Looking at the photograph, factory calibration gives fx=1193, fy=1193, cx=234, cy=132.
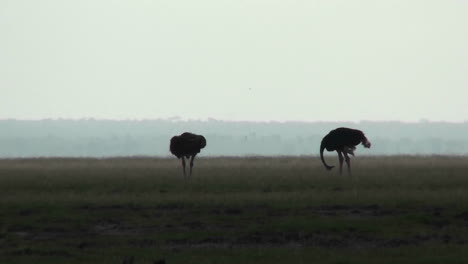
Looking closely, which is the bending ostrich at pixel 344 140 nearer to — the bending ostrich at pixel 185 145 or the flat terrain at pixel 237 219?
the flat terrain at pixel 237 219

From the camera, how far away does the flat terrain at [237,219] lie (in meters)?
20.1

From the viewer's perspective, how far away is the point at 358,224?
2288 cm

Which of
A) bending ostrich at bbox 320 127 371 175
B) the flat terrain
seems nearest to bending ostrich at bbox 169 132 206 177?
the flat terrain

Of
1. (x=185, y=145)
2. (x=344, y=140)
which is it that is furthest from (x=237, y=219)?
(x=344, y=140)

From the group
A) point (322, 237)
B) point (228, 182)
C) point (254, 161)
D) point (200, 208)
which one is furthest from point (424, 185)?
point (254, 161)

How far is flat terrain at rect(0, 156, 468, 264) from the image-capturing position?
2006 centimetres

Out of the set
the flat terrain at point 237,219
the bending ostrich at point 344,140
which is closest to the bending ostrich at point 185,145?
the flat terrain at point 237,219

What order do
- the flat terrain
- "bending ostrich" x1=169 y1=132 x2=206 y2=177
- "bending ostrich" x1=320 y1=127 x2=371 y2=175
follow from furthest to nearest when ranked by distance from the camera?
"bending ostrich" x1=169 y1=132 x2=206 y2=177 → "bending ostrich" x1=320 y1=127 x2=371 y2=175 → the flat terrain

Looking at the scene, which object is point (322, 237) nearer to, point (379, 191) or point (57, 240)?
point (57, 240)

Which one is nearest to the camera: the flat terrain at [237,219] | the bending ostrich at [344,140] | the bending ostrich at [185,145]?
the flat terrain at [237,219]

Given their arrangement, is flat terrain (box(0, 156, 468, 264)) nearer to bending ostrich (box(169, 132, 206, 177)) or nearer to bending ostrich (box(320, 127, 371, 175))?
bending ostrich (box(320, 127, 371, 175))

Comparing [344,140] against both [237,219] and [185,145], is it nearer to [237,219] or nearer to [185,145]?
[185,145]

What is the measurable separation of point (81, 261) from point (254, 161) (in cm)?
3065

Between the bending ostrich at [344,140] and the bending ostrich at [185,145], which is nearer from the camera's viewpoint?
the bending ostrich at [344,140]
